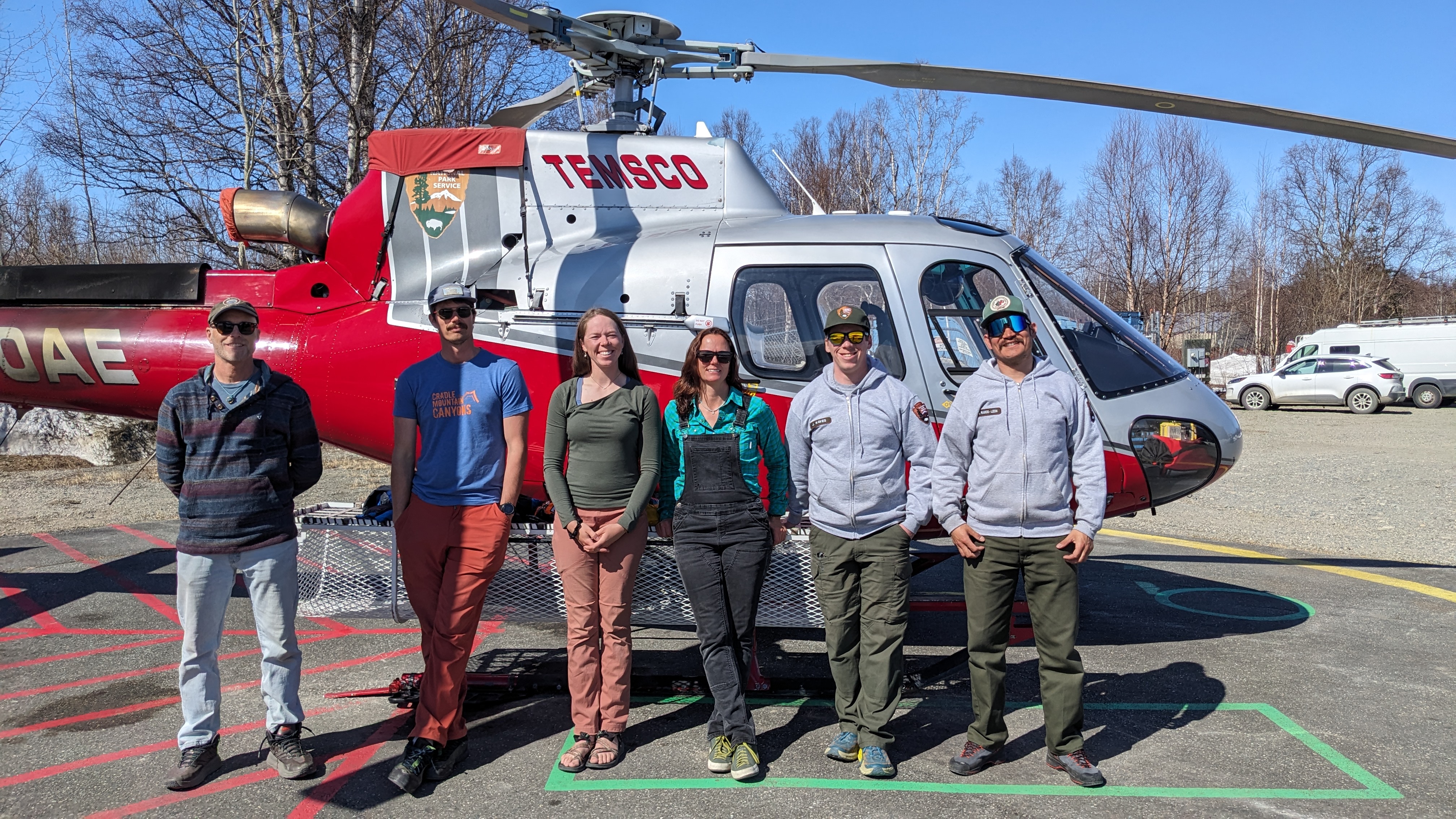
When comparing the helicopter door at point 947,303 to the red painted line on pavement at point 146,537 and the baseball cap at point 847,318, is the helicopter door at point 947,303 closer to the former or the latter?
the baseball cap at point 847,318

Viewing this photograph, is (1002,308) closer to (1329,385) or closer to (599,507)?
(599,507)

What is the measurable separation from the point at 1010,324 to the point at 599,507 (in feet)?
6.24

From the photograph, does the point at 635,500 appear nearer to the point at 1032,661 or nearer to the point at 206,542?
the point at 206,542

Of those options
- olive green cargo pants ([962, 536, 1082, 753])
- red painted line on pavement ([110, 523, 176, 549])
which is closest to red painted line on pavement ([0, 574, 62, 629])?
red painted line on pavement ([110, 523, 176, 549])

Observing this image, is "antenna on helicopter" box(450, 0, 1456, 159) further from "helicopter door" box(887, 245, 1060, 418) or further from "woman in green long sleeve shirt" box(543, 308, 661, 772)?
"woman in green long sleeve shirt" box(543, 308, 661, 772)

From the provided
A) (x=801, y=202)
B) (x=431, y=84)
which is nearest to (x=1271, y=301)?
(x=801, y=202)

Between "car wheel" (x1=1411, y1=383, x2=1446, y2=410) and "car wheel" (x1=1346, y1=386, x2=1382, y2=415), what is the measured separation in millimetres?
3555

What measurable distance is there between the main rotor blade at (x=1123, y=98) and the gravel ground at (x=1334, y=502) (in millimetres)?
4759

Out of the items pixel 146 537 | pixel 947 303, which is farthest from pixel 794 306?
pixel 146 537

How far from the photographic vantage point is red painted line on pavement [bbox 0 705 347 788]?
3865mm

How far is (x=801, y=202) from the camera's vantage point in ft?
106

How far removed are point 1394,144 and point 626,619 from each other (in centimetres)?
492

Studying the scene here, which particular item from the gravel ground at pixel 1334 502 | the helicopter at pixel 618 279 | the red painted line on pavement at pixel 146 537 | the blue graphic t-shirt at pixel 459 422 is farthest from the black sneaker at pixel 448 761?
the gravel ground at pixel 1334 502

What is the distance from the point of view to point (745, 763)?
3744mm
